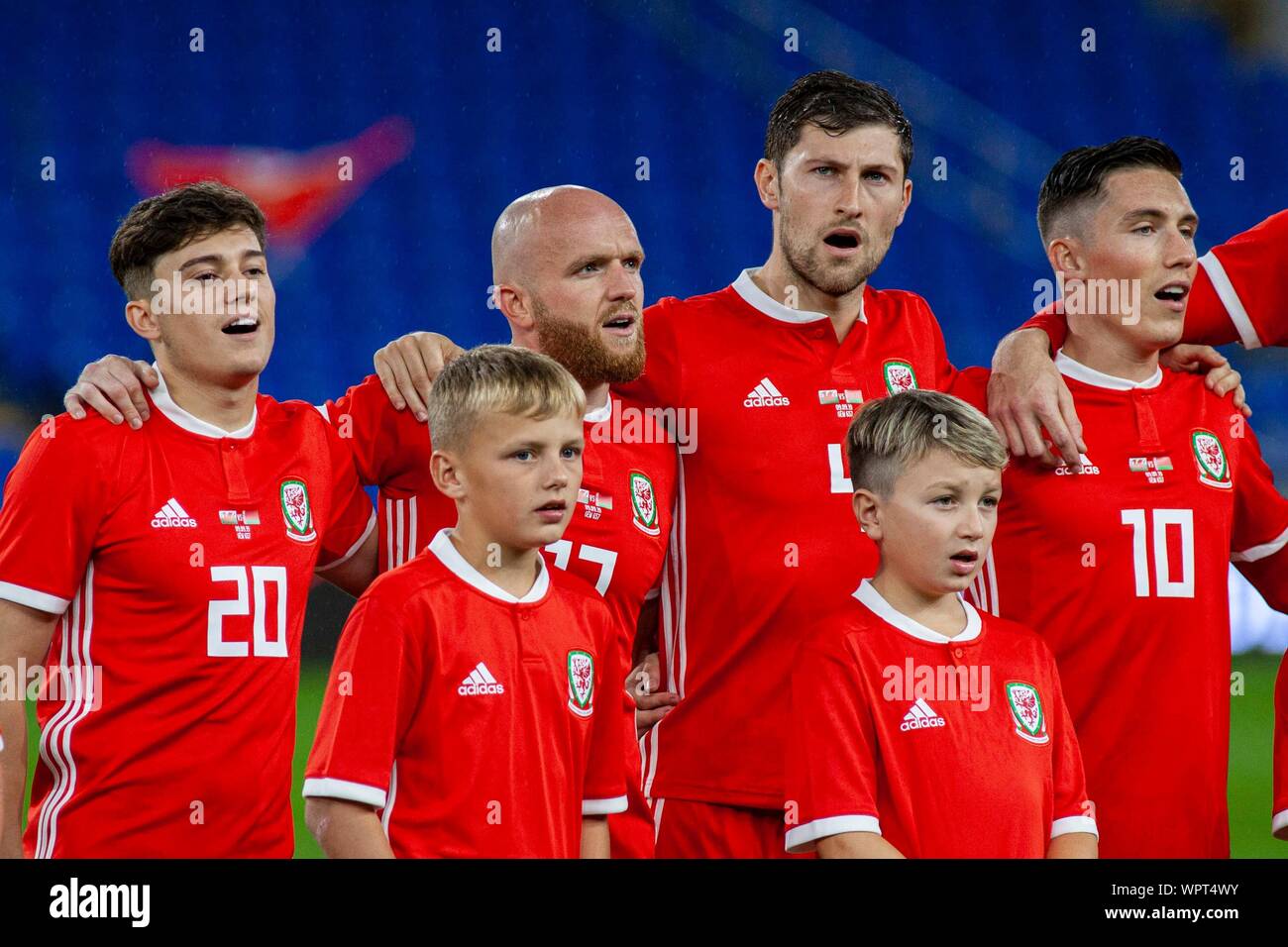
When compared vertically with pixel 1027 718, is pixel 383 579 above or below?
above

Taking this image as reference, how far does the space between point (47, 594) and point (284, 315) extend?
647 cm

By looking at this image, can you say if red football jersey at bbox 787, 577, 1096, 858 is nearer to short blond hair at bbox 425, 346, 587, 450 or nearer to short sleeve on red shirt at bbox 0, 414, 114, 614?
short blond hair at bbox 425, 346, 587, 450

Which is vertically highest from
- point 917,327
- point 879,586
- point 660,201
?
point 660,201

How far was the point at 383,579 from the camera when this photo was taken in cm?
233

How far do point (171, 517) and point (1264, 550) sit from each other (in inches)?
82.8

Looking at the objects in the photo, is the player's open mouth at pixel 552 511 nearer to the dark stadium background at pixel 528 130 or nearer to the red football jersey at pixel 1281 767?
the red football jersey at pixel 1281 767

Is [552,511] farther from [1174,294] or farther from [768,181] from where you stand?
[1174,294]

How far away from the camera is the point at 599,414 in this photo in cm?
288

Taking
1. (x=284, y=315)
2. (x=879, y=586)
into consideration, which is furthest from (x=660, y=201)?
(x=879, y=586)

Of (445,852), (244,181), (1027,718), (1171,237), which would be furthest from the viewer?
(244,181)

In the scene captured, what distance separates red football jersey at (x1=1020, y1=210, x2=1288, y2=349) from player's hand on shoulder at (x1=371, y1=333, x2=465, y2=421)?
4.13ft

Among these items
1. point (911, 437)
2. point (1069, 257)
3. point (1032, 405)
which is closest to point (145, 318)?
point (911, 437)

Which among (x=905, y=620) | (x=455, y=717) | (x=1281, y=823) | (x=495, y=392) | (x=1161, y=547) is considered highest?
(x=495, y=392)

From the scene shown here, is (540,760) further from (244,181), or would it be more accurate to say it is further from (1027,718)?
(244,181)
